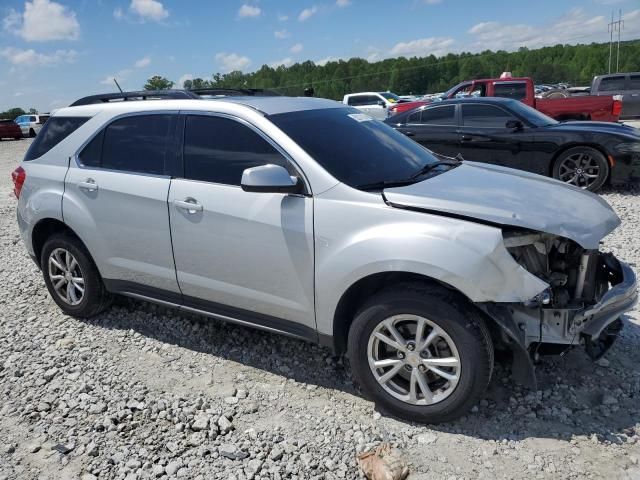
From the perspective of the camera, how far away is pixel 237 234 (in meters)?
3.39

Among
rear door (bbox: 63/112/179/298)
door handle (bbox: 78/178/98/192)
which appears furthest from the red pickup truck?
door handle (bbox: 78/178/98/192)

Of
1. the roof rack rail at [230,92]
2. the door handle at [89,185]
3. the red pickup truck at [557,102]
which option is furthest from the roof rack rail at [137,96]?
the red pickup truck at [557,102]

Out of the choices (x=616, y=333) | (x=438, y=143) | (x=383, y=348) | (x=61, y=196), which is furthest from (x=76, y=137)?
(x=438, y=143)

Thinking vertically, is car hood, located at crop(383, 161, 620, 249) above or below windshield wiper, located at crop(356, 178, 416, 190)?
below

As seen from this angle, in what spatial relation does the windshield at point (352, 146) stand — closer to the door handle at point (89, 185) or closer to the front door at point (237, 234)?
the front door at point (237, 234)

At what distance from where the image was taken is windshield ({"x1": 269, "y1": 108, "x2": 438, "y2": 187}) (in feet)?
10.9

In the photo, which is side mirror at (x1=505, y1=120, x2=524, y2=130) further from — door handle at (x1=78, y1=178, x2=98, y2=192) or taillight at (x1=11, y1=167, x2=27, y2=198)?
taillight at (x1=11, y1=167, x2=27, y2=198)

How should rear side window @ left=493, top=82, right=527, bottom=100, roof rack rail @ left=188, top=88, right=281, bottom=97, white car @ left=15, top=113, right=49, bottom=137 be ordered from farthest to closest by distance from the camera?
white car @ left=15, top=113, right=49, bottom=137 < rear side window @ left=493, top=82, right=527, bottom=100 < roof rack rail @ left=188, top=88, right=281, bottom=97

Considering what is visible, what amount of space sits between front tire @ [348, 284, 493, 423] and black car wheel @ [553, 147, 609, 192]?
20.6 ft

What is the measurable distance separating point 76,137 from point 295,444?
299 cm

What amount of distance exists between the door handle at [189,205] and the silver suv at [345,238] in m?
0.02

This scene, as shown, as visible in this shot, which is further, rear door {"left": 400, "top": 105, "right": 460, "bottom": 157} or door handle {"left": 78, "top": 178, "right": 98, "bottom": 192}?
rear door {"left": 400, "top": 105, "right": 460, "bottom": 157}

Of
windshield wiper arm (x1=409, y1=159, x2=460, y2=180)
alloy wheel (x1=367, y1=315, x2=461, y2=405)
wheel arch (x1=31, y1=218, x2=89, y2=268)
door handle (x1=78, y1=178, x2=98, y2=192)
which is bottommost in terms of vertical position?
A: alloy wheel (x1=367, y1=315, x2=461, y2=405)

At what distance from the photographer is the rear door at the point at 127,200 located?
3.79 m
